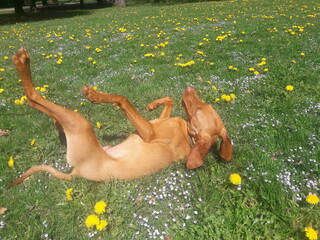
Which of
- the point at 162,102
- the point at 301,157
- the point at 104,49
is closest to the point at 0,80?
the point at 104,49

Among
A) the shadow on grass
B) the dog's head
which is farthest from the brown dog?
the shadow on grass

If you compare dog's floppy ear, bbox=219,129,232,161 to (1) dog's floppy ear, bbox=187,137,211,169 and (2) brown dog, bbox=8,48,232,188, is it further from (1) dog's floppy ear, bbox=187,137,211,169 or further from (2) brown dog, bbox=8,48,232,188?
(1) dog's floppy ear, bbox=187,137,211,169

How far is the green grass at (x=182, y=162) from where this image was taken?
8.03 ft

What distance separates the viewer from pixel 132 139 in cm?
302

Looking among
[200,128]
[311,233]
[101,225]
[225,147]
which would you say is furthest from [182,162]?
[311,233]

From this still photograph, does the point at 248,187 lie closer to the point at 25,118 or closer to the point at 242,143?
the point at 242,143

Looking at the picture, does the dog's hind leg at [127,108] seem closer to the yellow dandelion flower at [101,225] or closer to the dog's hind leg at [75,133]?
the dog's hind leg at [75,133]

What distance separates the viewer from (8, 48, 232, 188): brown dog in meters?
2.60

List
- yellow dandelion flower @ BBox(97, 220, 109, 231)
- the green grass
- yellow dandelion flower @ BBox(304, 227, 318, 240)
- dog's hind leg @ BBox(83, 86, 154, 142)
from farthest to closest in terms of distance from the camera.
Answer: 1. dog's hind leg @ BBox(83, 86, 154, 142)
2. the green grass
3. yellow dandelion flower @ BBox(97, 220, 109, 231)
4. yellow dandelion flower @ BBox(304, 227, 318, 240)

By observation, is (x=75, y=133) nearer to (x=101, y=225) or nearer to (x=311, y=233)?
(x=101, y=225)

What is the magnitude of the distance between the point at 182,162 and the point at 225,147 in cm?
63

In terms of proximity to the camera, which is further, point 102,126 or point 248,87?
point 248,87

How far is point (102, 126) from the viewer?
13.6 feet

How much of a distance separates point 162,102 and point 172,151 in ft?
2.61
